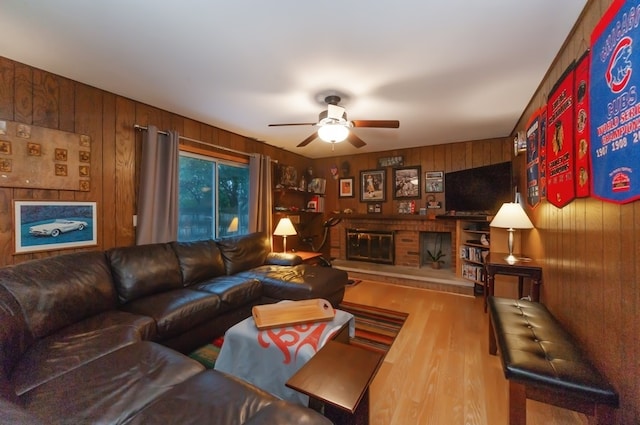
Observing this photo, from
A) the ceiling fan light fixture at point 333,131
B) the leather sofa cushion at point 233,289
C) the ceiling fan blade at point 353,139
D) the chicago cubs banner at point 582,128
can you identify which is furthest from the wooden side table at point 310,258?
the chicago cubs banner at point 582,128

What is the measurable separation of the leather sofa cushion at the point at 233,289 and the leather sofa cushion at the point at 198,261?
0.11 metres

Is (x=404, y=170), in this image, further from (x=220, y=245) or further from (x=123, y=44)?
(x=123, y=44)

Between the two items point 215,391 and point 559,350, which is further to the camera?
point 559,350

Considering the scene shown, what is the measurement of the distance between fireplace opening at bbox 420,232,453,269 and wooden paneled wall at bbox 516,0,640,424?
260 centimetres

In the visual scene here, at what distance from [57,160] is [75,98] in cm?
60

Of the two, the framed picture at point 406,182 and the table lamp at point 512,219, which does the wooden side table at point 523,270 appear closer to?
the table lamp at point 512,219

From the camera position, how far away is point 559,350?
142 centimetres

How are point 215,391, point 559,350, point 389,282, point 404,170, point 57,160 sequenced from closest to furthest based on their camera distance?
point 215,391 < point 559,350 < point 57,160 < point 389,282 < point 404,170

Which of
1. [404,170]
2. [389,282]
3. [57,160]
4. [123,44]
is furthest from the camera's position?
[404,170]

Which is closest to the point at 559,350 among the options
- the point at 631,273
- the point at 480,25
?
the point at 631,273

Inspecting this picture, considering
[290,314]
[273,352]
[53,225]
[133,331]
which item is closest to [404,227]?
[290,314]

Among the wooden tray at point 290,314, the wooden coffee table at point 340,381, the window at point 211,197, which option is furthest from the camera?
the window at point 211,197

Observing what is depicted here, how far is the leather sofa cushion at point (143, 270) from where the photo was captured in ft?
7.33

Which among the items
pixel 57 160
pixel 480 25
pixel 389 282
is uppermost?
pixel 480 25
